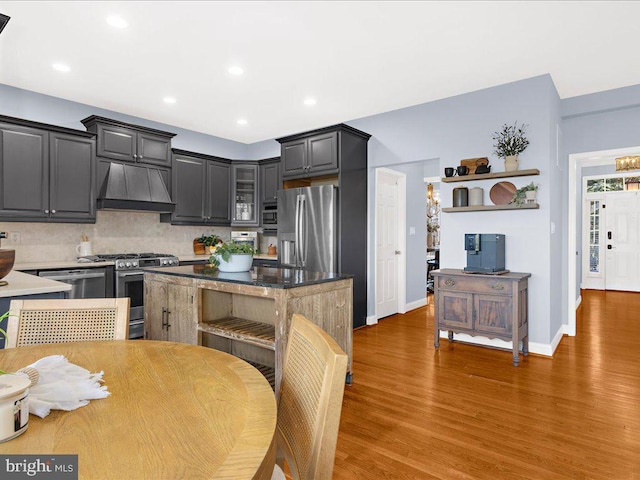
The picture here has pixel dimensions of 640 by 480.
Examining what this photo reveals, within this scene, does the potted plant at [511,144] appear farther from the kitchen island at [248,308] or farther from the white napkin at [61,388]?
the white napkin at [61,388]

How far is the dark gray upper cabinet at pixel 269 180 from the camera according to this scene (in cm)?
602

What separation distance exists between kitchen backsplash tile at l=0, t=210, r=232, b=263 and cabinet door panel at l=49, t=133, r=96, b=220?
0.40m

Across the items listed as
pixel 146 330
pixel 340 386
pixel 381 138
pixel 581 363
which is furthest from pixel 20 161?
pixel 581 363

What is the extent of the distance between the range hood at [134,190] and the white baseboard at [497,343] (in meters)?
4.00

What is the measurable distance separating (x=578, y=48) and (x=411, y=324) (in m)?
3.56

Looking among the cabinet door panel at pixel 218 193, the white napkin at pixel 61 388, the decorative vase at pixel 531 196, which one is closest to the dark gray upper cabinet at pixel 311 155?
the cabinet door panel at pixel 218 193

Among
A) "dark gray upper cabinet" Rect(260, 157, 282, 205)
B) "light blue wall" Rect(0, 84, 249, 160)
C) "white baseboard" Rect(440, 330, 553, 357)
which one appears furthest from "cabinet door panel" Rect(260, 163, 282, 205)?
"white baseboard" Rect(440, 330, 553, 357)

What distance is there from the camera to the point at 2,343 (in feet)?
7.01

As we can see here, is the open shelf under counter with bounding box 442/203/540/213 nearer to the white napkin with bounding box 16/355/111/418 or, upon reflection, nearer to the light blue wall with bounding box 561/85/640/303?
the light blue wall with bounding box 561/85/640/303

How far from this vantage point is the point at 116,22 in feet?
9.54

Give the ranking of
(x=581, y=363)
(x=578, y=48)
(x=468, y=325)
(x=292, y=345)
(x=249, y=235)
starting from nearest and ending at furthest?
1. (x=292, y=345)
2. (x=578, y=48)
3. (x=581, y=363)
4. (x=468, y=325)
5. (x=249, y=235)

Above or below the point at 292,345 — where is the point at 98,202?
above

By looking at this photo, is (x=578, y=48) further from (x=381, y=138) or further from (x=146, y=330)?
(x=146, y=330)

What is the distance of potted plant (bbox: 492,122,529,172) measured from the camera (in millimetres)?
3941
